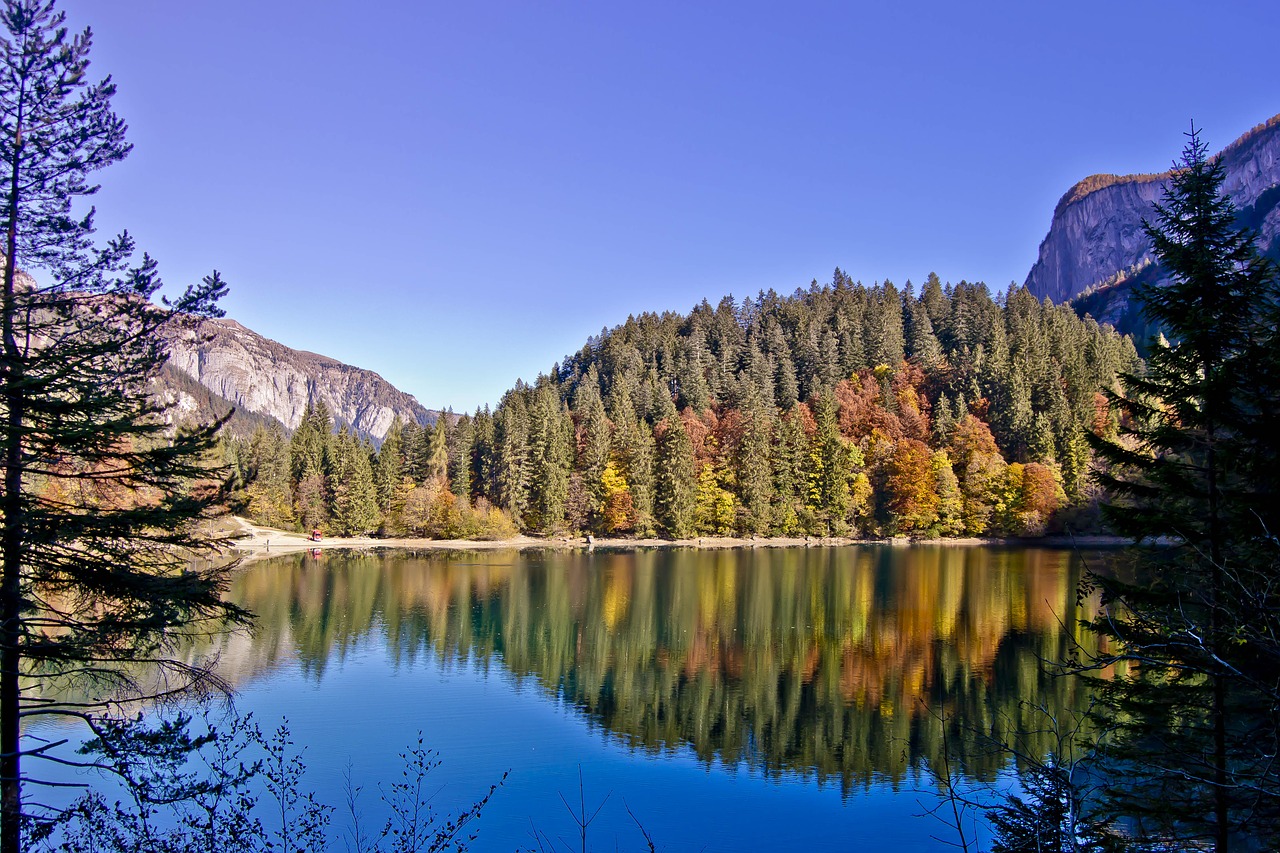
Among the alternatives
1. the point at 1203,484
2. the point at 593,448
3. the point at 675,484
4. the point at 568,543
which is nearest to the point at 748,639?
the point at 1203,484

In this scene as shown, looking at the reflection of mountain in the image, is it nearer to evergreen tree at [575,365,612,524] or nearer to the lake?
the lake

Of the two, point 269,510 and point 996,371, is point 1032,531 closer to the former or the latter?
point 996,371

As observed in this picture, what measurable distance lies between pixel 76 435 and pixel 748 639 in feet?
88.3

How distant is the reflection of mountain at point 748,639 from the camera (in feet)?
73.6

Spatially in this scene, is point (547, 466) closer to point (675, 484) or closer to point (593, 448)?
point (593, 448)

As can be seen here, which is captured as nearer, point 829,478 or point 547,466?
point 547,466

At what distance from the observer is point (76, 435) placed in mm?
10891

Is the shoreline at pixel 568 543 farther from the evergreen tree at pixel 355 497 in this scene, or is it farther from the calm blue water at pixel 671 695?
the calm blue water at pixel 671 695

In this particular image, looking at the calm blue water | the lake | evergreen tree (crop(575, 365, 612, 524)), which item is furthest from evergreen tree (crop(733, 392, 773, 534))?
the calm blue water

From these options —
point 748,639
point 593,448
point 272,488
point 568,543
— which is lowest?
point 568,543

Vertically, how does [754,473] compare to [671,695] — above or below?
above

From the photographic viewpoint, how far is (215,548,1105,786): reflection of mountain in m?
22.4

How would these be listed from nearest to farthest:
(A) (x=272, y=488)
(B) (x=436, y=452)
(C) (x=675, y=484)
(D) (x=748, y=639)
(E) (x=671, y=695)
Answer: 1. (E) (x=671, y=695)
2. (D) (x=748, y=639)
3. (C) (x=675, y=484)
4. (A) (x=272, y=488)
5. (B) (x=436, y=452)

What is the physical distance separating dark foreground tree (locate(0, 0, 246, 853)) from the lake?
25.5 feet
